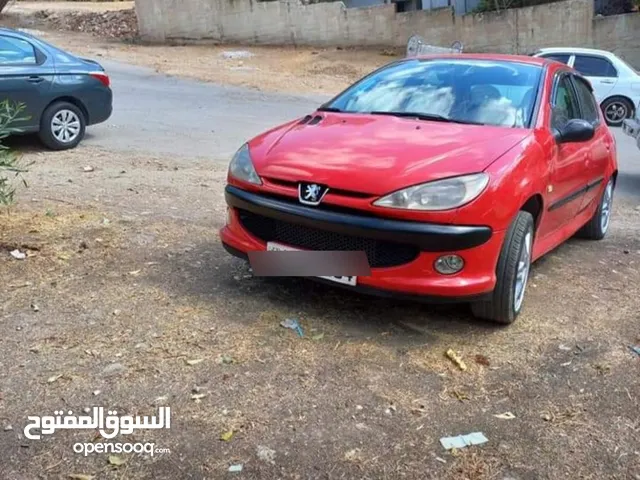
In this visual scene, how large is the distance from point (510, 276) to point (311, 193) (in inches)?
47.9

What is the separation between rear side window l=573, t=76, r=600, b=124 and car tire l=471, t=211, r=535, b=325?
202cm

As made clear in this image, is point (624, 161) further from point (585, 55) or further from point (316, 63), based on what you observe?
point (316, 63)

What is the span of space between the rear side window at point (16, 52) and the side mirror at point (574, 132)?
686 centimetres

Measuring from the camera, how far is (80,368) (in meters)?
3.60

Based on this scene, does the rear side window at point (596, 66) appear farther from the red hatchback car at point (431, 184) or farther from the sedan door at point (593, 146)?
the red hatchback car at point (431, 184)

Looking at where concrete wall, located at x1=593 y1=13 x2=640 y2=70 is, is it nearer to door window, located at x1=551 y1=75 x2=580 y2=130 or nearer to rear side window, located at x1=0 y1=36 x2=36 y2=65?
rear side window, located at x1=0 y1=36 x2=36 y2=65

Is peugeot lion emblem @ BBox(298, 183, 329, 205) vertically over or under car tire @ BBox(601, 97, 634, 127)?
over

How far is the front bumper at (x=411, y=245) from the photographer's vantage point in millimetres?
3807

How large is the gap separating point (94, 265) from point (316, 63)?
18.7 meters

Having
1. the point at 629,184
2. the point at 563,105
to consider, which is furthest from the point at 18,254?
the point at 629,184

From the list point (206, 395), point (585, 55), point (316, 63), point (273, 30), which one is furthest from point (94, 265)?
point (273, 30)

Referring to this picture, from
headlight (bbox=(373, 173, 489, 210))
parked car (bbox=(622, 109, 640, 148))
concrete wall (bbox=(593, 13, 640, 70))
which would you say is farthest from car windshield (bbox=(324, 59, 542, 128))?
concrete wall (bbox=(593, 13, 640, 70))

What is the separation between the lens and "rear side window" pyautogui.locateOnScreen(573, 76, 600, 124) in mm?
5920

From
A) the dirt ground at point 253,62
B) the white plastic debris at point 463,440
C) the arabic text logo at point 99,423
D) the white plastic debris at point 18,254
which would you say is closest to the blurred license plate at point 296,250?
the white plastic debris at point 463,440
